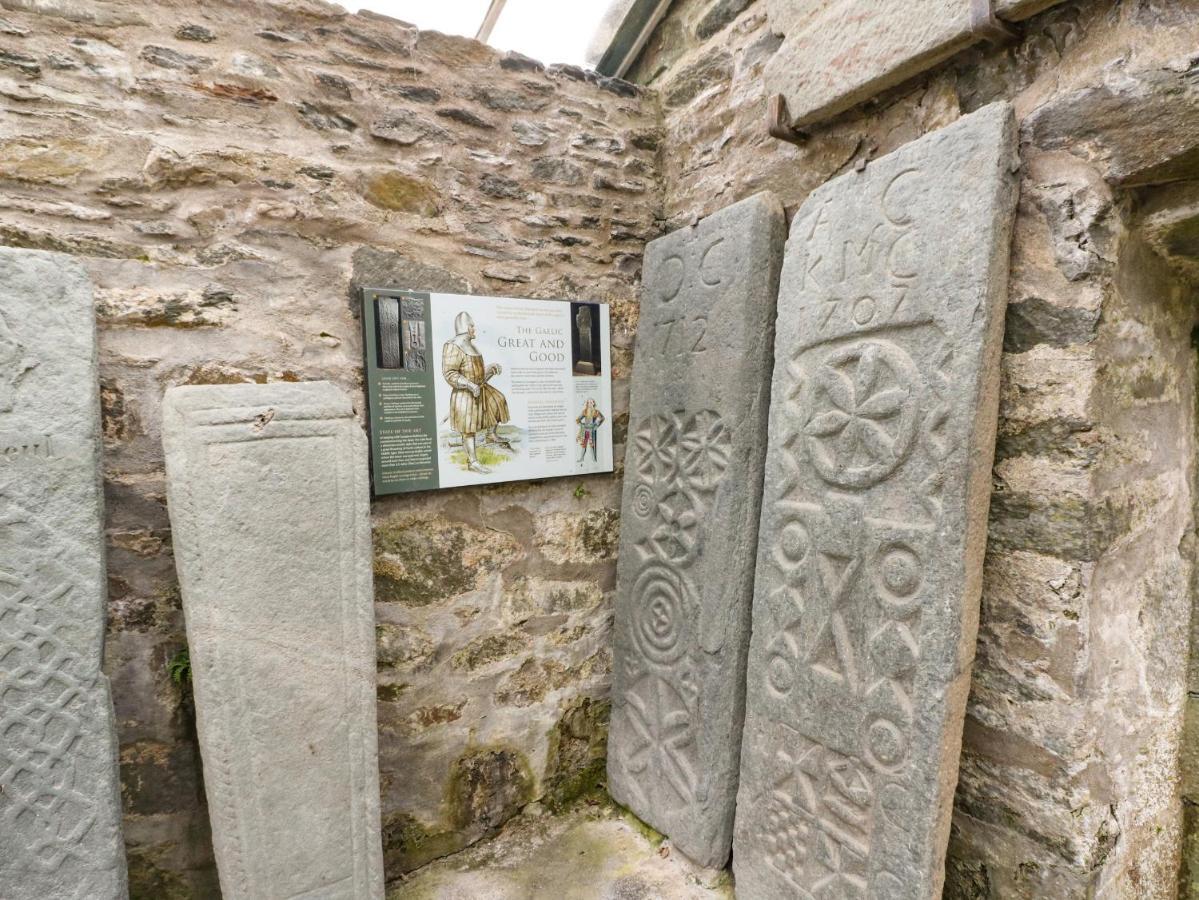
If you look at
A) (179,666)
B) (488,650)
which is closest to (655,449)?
(488,650)

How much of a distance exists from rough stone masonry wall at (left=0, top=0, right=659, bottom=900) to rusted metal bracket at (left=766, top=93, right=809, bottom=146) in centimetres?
59

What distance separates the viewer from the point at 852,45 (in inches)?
60.9

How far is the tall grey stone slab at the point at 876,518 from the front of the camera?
48.8 inches

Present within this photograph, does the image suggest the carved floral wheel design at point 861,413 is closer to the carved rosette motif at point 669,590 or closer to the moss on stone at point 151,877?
the carved rosette motif at point 669,590

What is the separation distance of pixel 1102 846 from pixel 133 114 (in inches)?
106

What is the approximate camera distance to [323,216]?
177cm

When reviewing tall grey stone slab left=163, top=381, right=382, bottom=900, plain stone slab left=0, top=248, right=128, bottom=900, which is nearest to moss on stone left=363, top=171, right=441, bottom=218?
tall grey stone slab left=163, top=381, right=382, bottom=900

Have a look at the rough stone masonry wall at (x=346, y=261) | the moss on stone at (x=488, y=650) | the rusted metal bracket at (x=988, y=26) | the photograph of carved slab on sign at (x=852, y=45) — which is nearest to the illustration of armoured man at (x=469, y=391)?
the rough stone masonry wall at (x=346, y=261)

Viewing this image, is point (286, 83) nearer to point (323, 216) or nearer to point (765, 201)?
point (323, 216)

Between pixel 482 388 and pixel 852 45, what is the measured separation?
1.29 metres

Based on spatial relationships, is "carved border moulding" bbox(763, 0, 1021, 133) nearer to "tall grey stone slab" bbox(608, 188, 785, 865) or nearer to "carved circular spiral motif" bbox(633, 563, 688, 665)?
"tall grey stone slab" bbox(608, 188, 785, 865)

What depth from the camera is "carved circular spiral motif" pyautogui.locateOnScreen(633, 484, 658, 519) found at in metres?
1.99

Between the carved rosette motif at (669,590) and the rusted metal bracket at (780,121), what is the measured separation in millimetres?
765

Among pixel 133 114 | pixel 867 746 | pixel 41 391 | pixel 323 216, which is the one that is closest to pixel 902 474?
pixel 867 746
